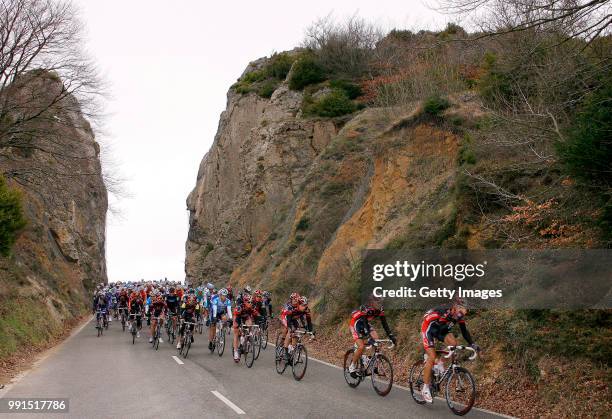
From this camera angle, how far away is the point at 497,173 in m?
15.9

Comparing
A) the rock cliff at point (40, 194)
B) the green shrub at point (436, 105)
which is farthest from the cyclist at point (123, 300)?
the green shrub at point (436, 105)

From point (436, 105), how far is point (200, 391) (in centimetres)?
1755

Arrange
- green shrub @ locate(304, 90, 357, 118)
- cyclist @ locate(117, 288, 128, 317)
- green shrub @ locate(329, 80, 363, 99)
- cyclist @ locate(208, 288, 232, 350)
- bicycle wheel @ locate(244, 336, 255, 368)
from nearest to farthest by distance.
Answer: bicycle wheel @ locate(244, 336, 255, 368) < cyclist @ locate(208, 288, 232, 350) < cyclist @ locate(117, 288, 128, 317) < green shrub @ locate(304, 90, 357, 118) < green shrub @ locate(329, 80, 363, 99)

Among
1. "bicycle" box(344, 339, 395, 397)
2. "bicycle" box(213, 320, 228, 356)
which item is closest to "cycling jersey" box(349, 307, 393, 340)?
"bicycle" box(344, 339, 395, 397)

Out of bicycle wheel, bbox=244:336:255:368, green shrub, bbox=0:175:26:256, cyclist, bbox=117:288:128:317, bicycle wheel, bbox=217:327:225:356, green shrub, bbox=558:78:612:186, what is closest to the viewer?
green shrub, bbox=558:78:612:186

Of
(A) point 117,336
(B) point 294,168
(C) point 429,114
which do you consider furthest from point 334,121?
(A) point 117,336

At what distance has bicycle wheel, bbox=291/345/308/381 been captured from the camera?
39.7ft

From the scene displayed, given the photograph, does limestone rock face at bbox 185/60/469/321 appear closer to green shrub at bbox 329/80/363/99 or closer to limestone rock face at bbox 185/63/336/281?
limestone rock face at bbox 185/63/336/281

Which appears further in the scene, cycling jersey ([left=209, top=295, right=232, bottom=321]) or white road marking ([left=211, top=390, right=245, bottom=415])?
cycling jersey ([left=209, top=295, right=232, bottom=321])

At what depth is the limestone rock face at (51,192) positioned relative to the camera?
23703 millimetres

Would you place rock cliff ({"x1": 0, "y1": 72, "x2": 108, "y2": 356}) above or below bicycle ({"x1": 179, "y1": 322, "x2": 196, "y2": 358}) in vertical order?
above

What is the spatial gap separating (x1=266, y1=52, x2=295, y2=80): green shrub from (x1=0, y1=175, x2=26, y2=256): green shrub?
28454mm

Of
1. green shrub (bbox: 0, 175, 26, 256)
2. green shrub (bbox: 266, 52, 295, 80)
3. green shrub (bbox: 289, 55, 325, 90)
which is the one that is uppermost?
green shrub (bbox: 266, 52, 295, 80)

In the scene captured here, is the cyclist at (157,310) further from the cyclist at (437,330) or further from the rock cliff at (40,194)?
the cyclist at (437,330)
